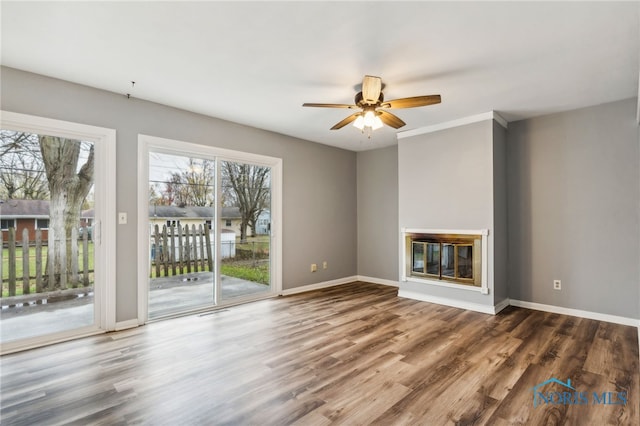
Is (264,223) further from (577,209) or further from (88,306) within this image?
(577,209)

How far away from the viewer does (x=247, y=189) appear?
15.1 feet

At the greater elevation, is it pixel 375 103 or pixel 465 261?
pixel 375 103

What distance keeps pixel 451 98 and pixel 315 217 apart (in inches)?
110

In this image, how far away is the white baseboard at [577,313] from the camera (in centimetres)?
347

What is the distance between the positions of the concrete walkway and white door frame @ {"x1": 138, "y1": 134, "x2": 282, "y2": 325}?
16cm

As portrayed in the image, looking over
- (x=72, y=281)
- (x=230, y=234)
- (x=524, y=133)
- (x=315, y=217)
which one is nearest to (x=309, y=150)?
(x=315, y=217)

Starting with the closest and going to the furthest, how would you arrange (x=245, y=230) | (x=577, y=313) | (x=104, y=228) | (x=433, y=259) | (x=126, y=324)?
(x=104, y=228)
(x=126, y=324)
(x=577, y=313)
(x=433, y=259)
(x=245, y=230)

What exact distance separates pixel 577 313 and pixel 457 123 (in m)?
2.74

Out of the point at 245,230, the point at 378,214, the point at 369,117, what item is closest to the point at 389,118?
the point at 369,117

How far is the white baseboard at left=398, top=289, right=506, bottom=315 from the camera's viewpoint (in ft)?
12.7

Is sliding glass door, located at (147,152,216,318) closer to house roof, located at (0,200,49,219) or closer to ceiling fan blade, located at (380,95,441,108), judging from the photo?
house roof, located at (0,200,49,219)

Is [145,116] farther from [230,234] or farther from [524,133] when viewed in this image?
[524,133]

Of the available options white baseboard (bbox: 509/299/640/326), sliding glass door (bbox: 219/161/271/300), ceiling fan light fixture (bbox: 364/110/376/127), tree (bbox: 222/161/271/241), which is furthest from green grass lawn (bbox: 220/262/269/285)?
white baseboard (bbox: 509/299/640/326)

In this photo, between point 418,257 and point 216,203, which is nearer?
point 216,203
